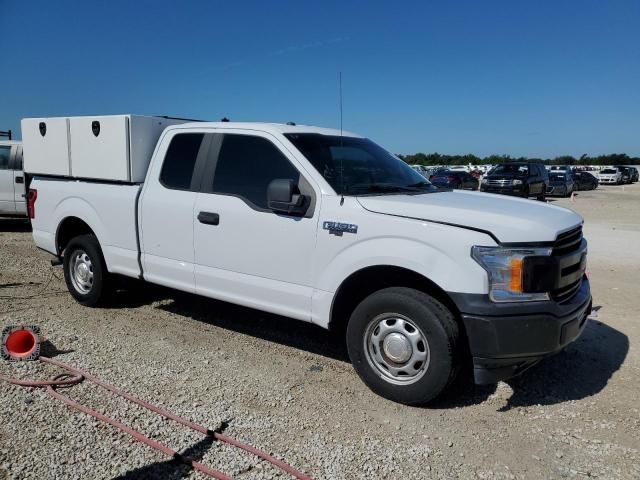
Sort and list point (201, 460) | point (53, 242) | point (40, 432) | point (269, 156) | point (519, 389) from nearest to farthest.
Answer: point (201, 460) < point (40, 432) < point (519, 389) < point (269, 156) < point (53, 242)

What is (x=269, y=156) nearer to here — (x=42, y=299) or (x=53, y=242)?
(x=53, y=242)

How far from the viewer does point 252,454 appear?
3156 mm

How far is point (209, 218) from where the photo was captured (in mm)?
4609

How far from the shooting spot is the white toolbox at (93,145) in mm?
5289

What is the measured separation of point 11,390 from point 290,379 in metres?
2.02

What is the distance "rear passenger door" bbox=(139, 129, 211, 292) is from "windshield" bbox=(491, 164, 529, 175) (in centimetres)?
2224

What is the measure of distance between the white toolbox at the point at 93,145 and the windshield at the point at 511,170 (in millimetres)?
21728

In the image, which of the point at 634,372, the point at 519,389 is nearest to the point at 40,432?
the point at 519,389

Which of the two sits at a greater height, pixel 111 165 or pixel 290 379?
pixel 111 165

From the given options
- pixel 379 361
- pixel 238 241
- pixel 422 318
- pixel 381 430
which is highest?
pixel 238 241

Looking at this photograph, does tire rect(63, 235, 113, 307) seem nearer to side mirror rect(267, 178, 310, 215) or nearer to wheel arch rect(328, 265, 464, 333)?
side mirror rect(267, 178, 310, 215)

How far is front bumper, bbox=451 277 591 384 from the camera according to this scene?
3.39 meters

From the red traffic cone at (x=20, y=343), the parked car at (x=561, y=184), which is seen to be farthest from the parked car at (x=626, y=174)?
the red traffic cone at (x=20, y=343)

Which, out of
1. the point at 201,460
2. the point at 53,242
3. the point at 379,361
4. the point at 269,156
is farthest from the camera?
the point at 53,242
